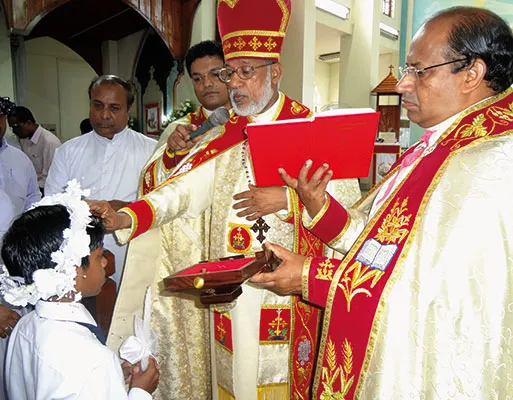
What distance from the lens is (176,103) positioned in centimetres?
818

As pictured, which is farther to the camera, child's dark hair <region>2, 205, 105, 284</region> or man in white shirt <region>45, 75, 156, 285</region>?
man in white shirt <region>45, 75, 156, 285</region>

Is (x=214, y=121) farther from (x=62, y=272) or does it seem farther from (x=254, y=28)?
(x=62, y=272)

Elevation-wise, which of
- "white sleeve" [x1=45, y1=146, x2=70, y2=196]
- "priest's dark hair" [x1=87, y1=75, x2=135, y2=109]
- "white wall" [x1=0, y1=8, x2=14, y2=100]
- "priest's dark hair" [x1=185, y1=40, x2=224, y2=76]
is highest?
"white wall" [x1=0, y1=8, x2=14, y2=100]

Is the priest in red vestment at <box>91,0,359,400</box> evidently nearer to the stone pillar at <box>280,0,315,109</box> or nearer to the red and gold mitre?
the red and gold mitre

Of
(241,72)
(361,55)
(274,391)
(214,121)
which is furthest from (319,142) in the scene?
(361,55)

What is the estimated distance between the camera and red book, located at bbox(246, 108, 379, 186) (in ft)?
5.50

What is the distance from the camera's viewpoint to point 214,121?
2.58 metres

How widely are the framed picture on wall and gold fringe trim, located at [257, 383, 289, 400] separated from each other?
7.70m

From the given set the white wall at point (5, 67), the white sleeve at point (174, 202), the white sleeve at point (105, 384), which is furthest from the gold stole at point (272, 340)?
the white wall at point (5, 67)

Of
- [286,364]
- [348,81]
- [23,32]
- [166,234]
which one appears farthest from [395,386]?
[348,81]

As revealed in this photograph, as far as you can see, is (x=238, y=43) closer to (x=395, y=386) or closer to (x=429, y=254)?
(x=429, y=254)

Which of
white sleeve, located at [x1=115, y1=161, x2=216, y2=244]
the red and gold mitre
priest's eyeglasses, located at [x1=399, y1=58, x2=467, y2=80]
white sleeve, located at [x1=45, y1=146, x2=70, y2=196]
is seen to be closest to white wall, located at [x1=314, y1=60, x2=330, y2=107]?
white sleeve, located at [x1=45, y1=146, x2=70, y2=196]

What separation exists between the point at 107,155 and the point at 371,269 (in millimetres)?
3139

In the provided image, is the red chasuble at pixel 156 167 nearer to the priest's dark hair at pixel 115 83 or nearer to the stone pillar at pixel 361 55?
the priest's dark hair at pixel 115 83
